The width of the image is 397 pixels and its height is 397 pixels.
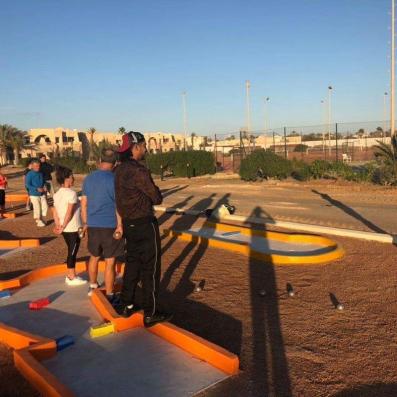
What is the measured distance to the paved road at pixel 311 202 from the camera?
36.7 feet

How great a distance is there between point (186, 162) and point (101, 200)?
25.7m

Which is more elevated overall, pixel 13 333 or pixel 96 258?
pixel 96 258

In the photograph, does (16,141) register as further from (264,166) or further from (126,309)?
(126,309)

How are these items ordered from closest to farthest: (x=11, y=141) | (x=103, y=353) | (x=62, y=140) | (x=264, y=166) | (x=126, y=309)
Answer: (x=103, y=353) < (x=126, y=309) < (x=264, y=166) < (x=11, y=141) < (x=62, y=140)

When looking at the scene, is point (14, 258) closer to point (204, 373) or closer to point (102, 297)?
point (102, 297)

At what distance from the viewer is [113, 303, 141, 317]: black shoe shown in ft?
15.5

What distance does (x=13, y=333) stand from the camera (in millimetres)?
4484

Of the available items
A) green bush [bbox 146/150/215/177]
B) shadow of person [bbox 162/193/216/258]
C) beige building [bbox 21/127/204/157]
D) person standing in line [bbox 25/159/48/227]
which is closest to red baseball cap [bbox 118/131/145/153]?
shadow of person [bbox 162/193/216/258]

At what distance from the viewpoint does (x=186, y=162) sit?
31.0 metres

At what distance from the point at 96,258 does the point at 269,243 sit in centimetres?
404

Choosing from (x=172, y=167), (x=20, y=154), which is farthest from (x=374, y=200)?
(x=20, y=154)

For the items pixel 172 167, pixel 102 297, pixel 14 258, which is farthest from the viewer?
pixel 172 167

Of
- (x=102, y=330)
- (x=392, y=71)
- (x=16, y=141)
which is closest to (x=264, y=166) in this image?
(x=392, y=71)

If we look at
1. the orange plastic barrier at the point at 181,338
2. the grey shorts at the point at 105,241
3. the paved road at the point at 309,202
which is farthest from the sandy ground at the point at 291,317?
the paved road at the point at 309,202
